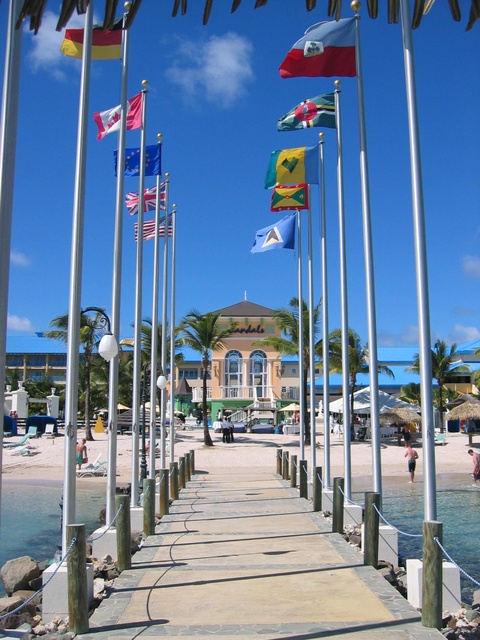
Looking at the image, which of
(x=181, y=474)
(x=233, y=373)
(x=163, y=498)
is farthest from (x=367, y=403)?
(x=163, y=498)

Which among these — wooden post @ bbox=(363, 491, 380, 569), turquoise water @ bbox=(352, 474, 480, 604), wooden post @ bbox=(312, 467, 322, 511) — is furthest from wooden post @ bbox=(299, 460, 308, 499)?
wooden post @ bbox=(363, 491, 380, 569)

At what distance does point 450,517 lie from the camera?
21250mm

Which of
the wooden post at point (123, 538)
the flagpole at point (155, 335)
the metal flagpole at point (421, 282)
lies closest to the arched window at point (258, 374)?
the flagpole at point (155, 335)

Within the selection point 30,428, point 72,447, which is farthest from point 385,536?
point 30,428

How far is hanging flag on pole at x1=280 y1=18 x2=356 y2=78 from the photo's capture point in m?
14.0

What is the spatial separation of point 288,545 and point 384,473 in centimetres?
2223

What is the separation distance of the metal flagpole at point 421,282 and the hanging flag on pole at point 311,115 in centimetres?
558

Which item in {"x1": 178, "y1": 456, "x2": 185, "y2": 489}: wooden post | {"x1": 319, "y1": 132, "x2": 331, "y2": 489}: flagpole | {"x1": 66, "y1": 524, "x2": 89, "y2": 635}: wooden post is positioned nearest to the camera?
{"x1": 66, "y1": 524, "x2": 89, "y2": 635}: wooden post

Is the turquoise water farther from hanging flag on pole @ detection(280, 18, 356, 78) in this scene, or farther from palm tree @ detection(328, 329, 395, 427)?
palm tree @ detection(328, 329, 395, 427)

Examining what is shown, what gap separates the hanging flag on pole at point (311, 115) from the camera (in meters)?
16.8

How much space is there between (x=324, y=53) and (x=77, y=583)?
10.9 metres

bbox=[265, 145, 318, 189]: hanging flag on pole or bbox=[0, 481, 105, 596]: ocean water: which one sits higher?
bbox=[265, 145, 318, 189]: hanging flag on pole

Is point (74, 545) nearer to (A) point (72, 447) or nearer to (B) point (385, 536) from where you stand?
(A) point (72, 447)

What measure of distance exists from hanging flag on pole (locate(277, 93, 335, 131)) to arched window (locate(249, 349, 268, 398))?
58.4 m
